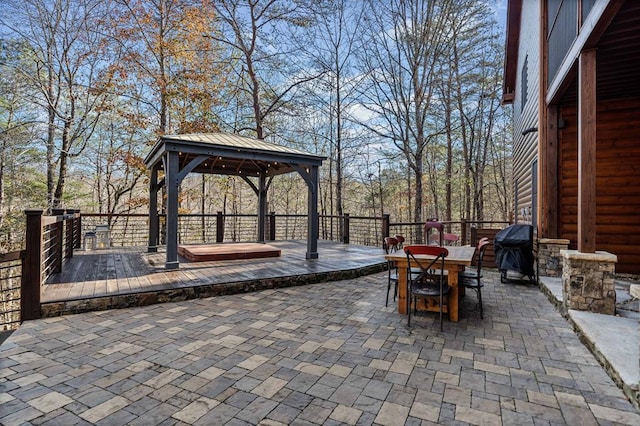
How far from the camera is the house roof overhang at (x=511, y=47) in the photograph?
27.8 feet

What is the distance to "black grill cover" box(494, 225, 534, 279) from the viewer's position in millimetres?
5473

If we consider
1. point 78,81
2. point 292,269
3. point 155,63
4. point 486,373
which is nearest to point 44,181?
point 78,81

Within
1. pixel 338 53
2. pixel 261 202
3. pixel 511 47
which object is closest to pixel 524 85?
pixel 511 47

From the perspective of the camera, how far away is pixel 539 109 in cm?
560

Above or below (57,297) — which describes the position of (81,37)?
above

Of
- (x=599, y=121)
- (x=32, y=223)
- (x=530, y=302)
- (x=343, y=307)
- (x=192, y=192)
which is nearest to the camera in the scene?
(x=32, y=223)

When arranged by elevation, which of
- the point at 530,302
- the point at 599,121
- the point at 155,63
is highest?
the point at 155,63

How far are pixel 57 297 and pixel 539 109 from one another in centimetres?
783

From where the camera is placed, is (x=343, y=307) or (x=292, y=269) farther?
(x=292, y=269)

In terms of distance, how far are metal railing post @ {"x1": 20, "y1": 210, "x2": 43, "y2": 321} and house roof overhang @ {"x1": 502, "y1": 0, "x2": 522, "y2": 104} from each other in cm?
1104

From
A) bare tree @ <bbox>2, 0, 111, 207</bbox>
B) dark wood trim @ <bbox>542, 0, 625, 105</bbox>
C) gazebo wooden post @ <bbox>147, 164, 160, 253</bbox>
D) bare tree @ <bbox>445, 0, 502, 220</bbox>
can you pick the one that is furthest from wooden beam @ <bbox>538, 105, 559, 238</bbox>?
bare tree @ <bbox>2, 0, 111, 207</bbox>

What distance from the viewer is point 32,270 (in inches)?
136

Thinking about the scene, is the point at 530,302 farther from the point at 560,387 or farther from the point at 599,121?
the point at 599,121

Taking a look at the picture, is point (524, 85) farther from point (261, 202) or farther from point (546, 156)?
point (261, 202)
